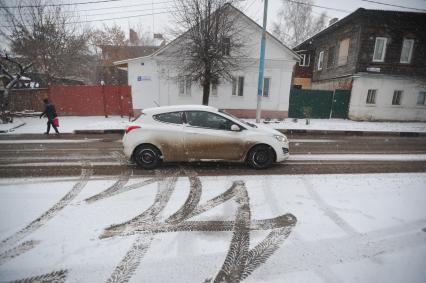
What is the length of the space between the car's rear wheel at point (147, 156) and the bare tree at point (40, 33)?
18728 millimetres

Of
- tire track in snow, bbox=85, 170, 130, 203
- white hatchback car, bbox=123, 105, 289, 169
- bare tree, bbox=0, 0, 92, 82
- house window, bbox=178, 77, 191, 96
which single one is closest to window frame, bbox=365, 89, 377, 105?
house window, bbox=178, 77, 191, 96

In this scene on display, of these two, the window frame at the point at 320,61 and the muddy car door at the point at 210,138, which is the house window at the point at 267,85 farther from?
the muddy car door at the point at 210,138

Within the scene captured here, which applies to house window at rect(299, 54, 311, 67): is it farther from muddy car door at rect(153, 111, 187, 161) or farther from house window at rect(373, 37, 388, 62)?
muddy car door at rect(153, 111, 187, 161)

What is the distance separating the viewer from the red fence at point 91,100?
16.5 m

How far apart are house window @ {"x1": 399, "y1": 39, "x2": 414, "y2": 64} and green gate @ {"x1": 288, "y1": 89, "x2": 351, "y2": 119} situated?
217 inches

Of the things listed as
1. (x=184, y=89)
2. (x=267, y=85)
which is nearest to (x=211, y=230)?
(x=184, y=89)

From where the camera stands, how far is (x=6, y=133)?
38.5 ft

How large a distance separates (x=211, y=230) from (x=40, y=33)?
23087 mm

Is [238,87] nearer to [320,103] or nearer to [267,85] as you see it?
[267,85]

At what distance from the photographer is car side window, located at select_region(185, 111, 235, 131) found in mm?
5832

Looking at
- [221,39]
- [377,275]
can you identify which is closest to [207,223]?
[377,275]

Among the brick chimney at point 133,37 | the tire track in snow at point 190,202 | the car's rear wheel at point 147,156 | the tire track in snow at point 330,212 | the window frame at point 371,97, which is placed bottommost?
the tire track in snow at point 190,202

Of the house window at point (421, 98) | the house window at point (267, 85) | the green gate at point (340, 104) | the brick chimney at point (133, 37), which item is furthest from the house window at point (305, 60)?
the brick chimney at point (133, 37)

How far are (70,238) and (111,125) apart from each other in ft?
35.5
